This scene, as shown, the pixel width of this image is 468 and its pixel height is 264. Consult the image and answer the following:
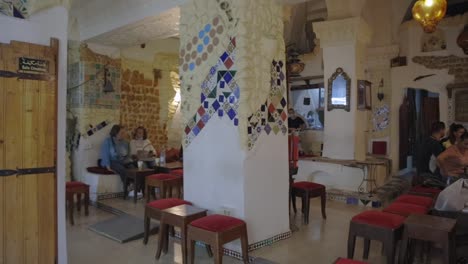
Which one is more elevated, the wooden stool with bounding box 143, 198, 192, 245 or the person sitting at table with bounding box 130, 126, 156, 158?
the person sitting at table with bounding box 130, 126, 156, 158

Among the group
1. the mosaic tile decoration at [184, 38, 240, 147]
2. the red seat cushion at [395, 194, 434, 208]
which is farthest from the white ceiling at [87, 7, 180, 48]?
the red seat cushion at [395, 194, 434, 208]

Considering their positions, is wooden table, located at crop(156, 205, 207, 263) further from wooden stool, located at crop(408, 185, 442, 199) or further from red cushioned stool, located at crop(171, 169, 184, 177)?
wooden stool, located at crop(408, 185, 442, 199)

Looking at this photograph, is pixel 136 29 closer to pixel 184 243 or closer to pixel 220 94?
pixel 220 94

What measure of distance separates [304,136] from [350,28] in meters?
3.88

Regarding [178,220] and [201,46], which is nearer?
[178,220]

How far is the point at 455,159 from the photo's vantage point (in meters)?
4.21

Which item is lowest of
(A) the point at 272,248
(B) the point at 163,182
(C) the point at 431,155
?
(A) the point at 272,248

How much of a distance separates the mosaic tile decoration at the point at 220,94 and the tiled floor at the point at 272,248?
4.19 ft

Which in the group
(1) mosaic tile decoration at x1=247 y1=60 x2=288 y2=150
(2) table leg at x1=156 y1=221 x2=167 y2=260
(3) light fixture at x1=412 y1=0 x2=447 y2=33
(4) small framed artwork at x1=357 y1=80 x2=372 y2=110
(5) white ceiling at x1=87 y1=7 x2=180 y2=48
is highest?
(5) white ceiling at x1=87 y1=7 x2=180 y2=48

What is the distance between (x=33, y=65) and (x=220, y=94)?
1680 mm

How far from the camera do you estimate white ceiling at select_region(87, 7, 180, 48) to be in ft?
15.4

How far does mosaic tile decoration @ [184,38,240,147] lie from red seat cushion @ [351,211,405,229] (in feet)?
4.67

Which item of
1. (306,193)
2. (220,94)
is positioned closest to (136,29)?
(220,94)

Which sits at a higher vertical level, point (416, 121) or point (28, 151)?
point (416, 121)
